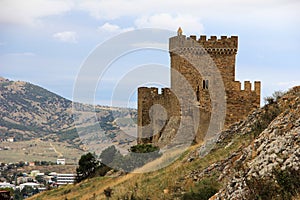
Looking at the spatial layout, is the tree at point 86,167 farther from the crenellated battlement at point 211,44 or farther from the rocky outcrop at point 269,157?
the rocky outcrop at point 269,157

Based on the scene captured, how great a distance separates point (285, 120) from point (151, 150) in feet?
61.1

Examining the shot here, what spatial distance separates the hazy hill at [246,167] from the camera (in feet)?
33.0

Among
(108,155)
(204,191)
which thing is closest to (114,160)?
(108,155)

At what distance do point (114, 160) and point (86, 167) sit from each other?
5139 millimetres

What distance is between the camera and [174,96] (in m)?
32.7

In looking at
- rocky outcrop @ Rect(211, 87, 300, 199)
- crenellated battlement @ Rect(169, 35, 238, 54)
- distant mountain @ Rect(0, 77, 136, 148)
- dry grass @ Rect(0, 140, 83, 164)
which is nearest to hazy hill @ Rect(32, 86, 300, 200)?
rocky outcrop @ Rect(211, 87, 300, 199)

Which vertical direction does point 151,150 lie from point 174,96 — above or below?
below

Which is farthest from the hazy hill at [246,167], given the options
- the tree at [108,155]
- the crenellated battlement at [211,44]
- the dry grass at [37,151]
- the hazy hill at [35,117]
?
the hazy hill at [35,117]

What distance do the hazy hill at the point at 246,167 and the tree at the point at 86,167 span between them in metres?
17.9

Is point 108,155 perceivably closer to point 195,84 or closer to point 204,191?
Result: point 195,84

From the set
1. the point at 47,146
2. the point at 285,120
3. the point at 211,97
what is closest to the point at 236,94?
the point at 211,97

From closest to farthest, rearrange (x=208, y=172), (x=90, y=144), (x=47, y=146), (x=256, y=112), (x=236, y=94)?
(x=208, y=172) → (x=256, y=112) → (x=236, y=94) → (x=90, y=144) → (x=47, y=146)

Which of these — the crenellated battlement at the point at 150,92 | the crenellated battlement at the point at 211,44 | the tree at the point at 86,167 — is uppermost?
the crenellated battlement at the point at 211,44

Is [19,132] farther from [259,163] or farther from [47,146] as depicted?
[259,163]
